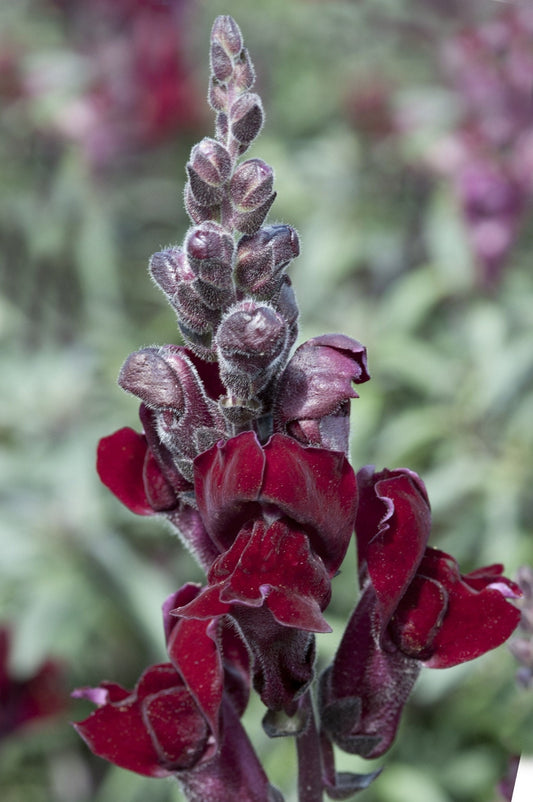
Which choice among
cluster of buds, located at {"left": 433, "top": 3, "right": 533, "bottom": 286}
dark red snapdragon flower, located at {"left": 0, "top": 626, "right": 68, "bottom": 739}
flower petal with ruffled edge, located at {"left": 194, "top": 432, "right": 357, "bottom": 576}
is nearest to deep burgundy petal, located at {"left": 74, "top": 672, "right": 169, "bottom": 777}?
flower petal with ruffled edge, located at {"left": 194, "top": 432, "right": 357, "bottom": 576}

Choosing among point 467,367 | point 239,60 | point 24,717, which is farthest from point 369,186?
point 239,60

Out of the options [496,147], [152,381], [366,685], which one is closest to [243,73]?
[152,381]

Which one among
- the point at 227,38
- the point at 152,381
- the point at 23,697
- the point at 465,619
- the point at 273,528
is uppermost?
the point at 227,38

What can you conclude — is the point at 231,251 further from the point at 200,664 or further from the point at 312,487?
the point at 200,664

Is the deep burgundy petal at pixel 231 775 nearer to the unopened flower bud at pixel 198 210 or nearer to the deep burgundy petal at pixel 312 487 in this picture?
the deep burgundy petal at pixel 312 487

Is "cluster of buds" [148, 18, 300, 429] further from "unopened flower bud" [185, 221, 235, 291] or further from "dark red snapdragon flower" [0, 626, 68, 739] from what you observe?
"dark red snapdragon flower" [0, 626, 68, 739]

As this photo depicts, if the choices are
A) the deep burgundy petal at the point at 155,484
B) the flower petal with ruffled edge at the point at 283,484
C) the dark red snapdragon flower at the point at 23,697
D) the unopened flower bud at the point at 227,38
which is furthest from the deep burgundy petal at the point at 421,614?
the dark red snapdragon flower at the point at 23,697

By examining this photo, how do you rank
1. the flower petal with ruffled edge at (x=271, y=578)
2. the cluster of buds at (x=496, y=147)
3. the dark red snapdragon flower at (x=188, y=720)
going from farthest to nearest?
the cluster of buds at (x=496, y=147) < the dark red snapdragon flower at (x=188, y=720) < the flower petal with ruffled edge at (x=271, y=578)
